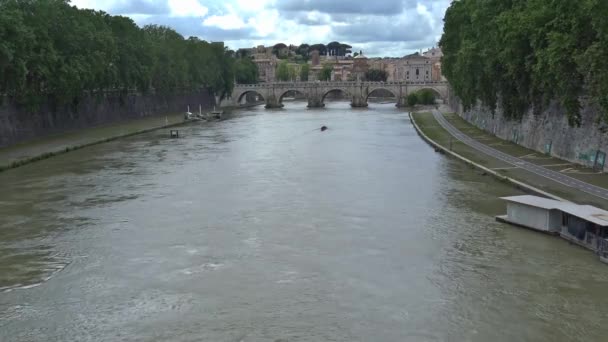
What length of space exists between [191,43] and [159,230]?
288 ft

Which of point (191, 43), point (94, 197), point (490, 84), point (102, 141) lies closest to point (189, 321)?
point (94, 197)

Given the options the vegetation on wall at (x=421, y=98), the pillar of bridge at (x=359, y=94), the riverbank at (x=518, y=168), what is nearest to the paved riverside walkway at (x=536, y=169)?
the riverbank at (x=518, y=168)

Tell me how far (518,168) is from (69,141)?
3613 centimetres

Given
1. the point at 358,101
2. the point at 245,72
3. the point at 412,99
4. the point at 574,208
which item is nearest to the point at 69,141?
the point at 574,208

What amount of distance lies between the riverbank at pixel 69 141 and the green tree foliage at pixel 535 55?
98.0 feet

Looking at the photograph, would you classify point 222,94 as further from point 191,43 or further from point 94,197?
point 94,197

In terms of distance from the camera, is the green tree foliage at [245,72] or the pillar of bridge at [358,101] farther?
the green tree foliage at [245,72]

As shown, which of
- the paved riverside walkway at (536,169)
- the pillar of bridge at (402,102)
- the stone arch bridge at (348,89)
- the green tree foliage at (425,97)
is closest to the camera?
the paved riverside walkway at (536,169)

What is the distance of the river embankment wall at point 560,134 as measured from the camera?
32094 millimetres

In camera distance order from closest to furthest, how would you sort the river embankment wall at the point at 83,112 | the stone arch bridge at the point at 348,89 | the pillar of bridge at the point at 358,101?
the river embankment wall at the point at 83,112
the stone arch bridge at the point at 348,89
the pillar of bridge at the point at 358,101

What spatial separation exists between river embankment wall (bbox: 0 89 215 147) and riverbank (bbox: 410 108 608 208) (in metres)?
32.5

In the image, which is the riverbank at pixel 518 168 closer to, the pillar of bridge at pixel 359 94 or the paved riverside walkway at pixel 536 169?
the paved riverside walkway at pixel 536 169

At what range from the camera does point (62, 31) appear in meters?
55.9

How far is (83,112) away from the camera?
69.0 metres
